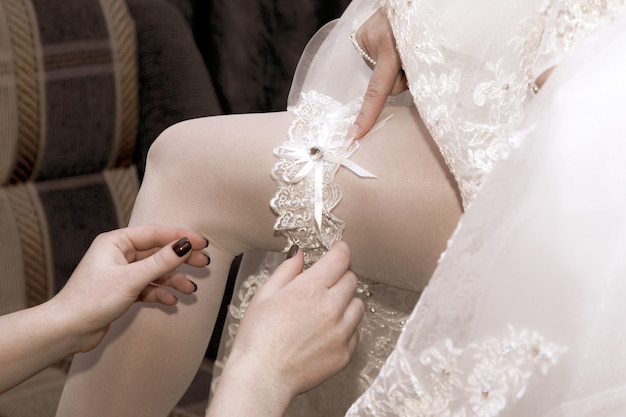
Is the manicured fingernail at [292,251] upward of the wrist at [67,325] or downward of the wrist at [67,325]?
upward

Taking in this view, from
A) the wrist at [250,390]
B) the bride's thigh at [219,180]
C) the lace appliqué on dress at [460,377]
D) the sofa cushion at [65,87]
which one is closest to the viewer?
the lace appliqué on dress at [460,377]

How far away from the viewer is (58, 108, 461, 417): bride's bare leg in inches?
28.8

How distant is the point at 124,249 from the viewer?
85 cm

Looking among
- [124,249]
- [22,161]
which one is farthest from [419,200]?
[22,161]

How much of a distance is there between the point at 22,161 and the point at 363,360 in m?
0.69

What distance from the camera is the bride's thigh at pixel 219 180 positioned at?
2.62 ft

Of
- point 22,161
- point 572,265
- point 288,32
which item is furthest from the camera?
point 288,32

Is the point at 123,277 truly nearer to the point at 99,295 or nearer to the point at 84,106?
the point at 99,295

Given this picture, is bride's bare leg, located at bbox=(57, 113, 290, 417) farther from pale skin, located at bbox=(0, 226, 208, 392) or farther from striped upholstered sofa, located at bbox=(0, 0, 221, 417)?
striped upholstered sofa, located at bbox=(0, 0, 221, 417)

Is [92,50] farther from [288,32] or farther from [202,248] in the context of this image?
[202,248]

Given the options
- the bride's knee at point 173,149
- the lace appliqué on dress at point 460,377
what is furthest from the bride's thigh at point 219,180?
the lace appliqué on dress at point 460,377

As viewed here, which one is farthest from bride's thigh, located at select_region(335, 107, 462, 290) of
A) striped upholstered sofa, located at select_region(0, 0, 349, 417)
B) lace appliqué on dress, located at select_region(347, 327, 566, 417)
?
striped upholstered sofa, located at select_region(0, 0, 349, 417)

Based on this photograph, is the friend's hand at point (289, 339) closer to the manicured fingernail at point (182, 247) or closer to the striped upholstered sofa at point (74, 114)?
the manicured fingernail at point (182, 247)

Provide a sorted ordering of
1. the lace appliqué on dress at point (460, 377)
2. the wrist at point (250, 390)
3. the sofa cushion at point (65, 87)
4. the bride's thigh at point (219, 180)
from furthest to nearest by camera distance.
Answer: the sofa cushion at point (65, 87) → the bride's thigh at point (219, 180) → the wrist at point (250, 390) → the lace appliqué on dress at point (460, 377)
